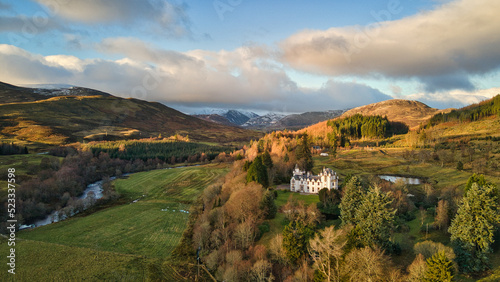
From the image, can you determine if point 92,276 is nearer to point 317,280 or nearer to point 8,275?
point 8,275

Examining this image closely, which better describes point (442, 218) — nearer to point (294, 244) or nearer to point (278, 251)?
point (294, 244)

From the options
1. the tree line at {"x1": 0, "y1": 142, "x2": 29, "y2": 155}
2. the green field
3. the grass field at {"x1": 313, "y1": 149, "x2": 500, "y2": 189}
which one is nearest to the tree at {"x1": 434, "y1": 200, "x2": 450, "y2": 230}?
the grass field at {"x1": 313, "y1": 149, "x2": 500, "y2": 189}

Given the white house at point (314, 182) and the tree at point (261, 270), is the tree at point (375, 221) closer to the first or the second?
the tree at point (261, 270)

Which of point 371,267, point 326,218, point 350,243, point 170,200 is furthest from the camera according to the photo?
point 170,200

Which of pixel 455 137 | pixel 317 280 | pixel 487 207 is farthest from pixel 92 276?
pixel 455 137

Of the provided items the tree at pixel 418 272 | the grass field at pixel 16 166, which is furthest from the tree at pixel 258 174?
the grass field at pixel 16 166

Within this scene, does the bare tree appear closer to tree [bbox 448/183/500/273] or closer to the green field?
the green field
